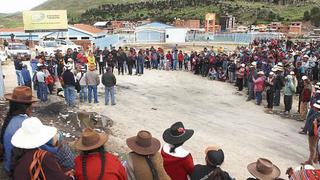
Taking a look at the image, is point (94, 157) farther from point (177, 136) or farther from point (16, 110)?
point (16, 110)

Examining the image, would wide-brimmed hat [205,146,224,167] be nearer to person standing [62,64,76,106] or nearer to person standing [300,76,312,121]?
person standing [300,76,312,121]

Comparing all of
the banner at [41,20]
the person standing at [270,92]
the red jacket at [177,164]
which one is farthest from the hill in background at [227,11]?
the red jacket at [177,164]

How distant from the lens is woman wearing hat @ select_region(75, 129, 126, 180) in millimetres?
3994

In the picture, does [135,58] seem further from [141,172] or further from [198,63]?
[141,172]

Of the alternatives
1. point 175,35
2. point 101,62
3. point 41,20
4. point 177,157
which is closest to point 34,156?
point 177,157

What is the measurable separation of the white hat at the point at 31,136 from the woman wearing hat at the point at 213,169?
185cm

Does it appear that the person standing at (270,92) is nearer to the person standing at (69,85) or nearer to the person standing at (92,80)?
the person standing at (92,80)

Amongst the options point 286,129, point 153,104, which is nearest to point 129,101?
point 153,104

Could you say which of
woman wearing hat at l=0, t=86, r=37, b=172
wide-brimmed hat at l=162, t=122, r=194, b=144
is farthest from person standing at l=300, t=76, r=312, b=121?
woman wearing hat at l=0, t=86, r=37, b=172

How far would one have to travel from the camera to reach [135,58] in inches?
965

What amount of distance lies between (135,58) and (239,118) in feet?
36.1

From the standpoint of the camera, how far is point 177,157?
16.6ft

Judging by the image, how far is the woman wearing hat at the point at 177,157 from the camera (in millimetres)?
5055

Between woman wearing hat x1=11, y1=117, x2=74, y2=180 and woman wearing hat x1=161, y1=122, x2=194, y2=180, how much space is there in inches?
55.4
